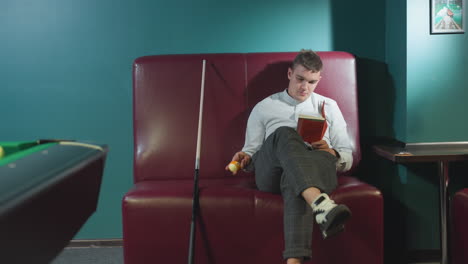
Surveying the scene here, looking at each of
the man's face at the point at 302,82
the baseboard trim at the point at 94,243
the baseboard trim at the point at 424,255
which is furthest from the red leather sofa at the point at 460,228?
the baseboard trim at the point at 94,243

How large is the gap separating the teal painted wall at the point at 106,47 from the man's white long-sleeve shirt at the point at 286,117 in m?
0.45

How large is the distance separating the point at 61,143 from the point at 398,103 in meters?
2.05

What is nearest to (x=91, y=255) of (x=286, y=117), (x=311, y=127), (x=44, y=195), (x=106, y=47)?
(x=106, y=47)

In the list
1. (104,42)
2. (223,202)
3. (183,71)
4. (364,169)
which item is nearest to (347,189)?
(223,202)

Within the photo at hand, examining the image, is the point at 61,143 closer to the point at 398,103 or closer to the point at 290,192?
the point at 290,192

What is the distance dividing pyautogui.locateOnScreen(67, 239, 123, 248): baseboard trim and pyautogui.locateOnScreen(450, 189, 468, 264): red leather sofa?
73.9 inches

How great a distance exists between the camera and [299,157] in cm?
207

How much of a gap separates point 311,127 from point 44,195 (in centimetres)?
155

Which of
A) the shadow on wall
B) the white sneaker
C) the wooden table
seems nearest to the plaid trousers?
the white sneaker

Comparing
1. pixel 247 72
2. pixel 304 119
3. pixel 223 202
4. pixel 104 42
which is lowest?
pixel 223 202

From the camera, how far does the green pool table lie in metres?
0.75

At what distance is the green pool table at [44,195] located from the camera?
0.75 meters

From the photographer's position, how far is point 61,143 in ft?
3.97

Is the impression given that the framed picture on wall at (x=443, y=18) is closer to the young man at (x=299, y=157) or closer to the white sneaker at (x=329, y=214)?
the young man at (x=299, y=157)
